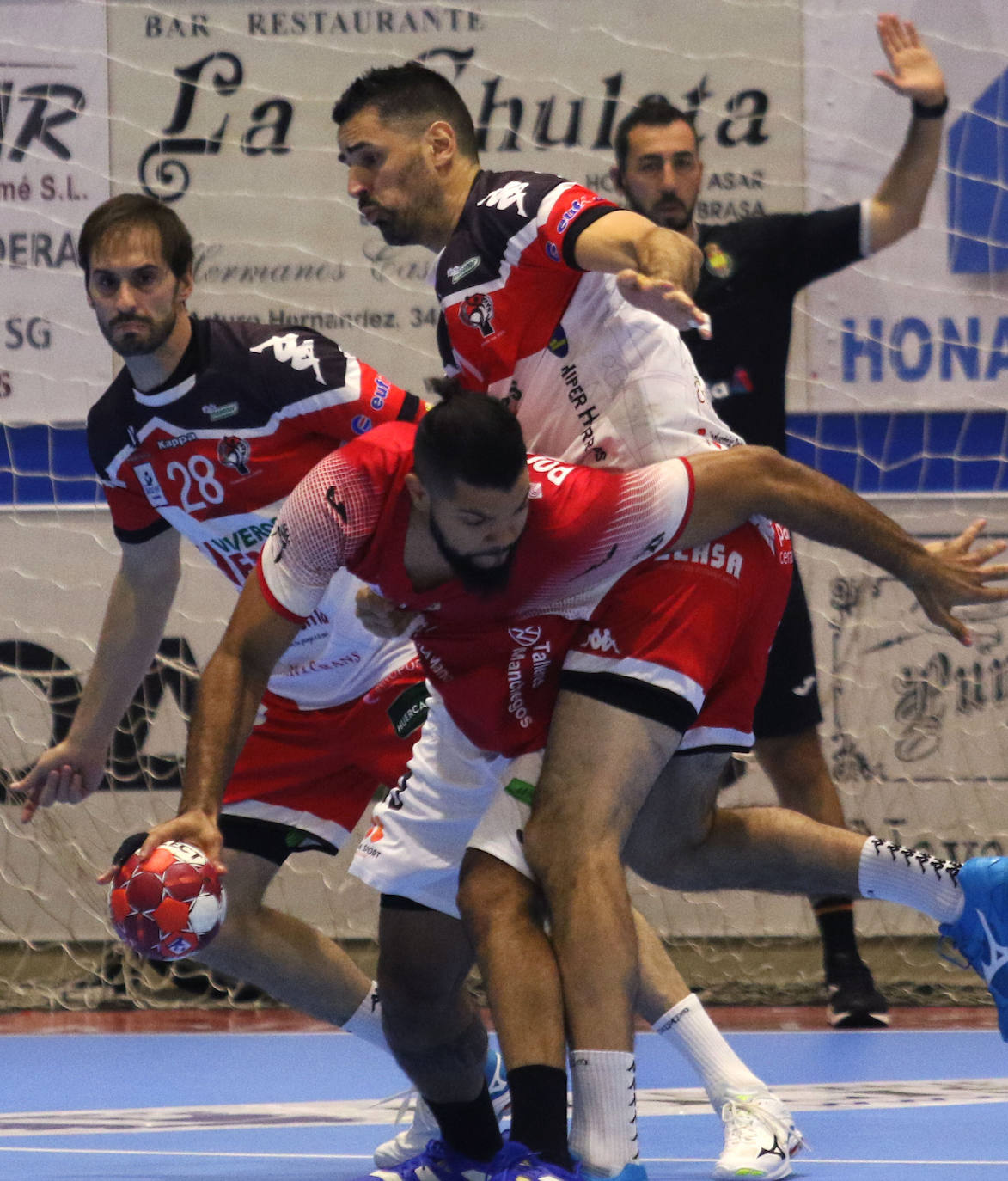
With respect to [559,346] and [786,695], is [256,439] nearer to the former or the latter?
[559,346]

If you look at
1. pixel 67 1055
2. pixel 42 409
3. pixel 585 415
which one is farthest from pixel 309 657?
pixel 42 409

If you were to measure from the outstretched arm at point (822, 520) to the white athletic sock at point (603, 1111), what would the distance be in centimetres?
89

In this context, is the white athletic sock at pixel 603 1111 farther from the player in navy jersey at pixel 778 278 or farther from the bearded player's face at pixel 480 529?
the player in navy jersey at pixel 778 278

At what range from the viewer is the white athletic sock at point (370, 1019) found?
392cm

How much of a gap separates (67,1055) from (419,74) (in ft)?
8.85

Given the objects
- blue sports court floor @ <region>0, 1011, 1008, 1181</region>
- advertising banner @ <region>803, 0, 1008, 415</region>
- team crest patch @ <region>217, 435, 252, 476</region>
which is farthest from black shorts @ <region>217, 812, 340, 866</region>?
advertising banner @ <region>803, 0, 1008, 415</region>

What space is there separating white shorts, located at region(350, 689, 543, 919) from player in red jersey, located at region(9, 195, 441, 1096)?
558 mm

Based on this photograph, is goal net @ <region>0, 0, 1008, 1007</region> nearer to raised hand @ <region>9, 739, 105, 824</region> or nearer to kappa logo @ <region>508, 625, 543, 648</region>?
raised hand @ <region>9, 739, 105, 824</region>

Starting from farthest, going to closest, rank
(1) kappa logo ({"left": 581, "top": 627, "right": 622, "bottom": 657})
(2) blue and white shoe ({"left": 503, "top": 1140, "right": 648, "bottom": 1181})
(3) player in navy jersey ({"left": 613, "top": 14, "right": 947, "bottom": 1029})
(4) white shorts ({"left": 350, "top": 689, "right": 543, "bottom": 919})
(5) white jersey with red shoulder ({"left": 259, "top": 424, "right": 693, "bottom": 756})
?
1. (3) player in navy jersey ({"left": 613, "top": 14, "right": 947, "bottom": 1029})
2. (4) white shorts ({"left": 350, "top": 689, "right": 543, "bottom": 919})
3. (1) kappa logo ({"left": 581, "top": 627, "right": 622, "bottom": 657})
4. (5) white jersey with red shoulder ({"left": 259, "top": 424, "right": 693, "bottom": 756})
5. (2) blue and white shoe ({"left": 503, "top": 1140, "right": 648, "bottom": 1181})

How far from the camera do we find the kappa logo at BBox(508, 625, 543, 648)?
3.15 meters

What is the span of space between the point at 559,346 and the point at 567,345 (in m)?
0.01

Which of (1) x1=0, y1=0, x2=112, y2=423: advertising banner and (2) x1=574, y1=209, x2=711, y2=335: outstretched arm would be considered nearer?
(2) x1=574, y1=209, x2=711, y2=335: outstretched arm

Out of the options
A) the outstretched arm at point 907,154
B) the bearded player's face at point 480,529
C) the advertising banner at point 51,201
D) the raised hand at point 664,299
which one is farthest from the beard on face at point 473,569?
the advertising banner at point 51,201

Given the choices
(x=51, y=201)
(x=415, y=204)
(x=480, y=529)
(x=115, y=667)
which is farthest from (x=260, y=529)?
(x=51, y=201)
